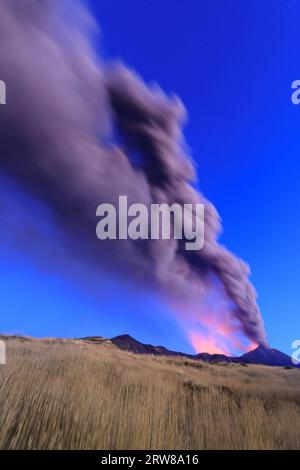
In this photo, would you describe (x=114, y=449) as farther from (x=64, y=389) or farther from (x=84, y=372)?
(x=84, y=372)

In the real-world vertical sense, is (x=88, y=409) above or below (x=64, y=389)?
below

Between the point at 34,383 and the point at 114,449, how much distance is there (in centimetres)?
277

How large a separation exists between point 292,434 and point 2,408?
15.8 ft

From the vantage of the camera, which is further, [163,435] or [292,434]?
[292,434]

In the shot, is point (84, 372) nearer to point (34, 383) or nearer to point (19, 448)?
point (34, 383)

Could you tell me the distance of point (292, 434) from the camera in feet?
20.8

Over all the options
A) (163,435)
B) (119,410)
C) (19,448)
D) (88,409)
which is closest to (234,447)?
(163,435)

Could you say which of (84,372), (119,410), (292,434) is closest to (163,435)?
(119,410)
